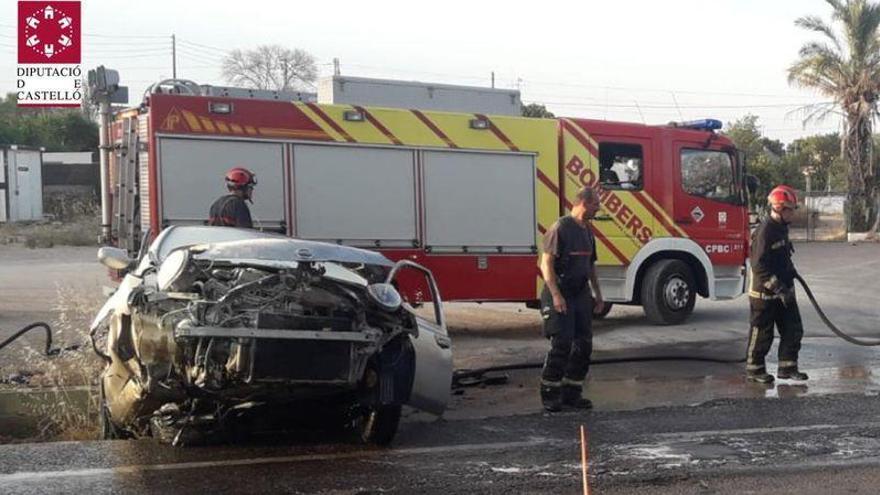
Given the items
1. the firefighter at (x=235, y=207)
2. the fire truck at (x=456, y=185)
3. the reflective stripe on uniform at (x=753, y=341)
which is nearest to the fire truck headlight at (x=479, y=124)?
the fire truck at (x=456, y=185)

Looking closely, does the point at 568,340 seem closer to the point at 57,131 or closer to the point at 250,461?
the point at 250,461

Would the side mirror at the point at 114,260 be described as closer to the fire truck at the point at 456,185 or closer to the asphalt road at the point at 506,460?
the asphalt road at the point at 506,460

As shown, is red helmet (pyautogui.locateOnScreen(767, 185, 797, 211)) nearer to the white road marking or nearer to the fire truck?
the fire truck

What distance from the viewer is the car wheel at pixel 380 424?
19.3 ft

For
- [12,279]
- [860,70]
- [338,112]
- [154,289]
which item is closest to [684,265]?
[338,112]

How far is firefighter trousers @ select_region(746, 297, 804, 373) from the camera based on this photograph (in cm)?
862

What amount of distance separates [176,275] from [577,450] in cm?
268

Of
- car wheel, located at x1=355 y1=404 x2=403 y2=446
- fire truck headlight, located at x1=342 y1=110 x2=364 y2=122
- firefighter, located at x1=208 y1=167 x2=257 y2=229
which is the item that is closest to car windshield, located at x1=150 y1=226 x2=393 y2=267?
car wheel, located at x1=355 y1=404 x2=403 y2=446

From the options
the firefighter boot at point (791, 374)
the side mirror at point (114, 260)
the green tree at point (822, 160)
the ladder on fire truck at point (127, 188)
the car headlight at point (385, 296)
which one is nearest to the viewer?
the car headlight at point (385, 296)

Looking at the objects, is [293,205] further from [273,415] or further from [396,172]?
[273,415]

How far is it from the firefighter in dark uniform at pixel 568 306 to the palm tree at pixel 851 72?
2746 centimetres

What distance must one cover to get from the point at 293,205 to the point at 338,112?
1.17 m

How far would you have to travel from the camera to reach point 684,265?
500 inches

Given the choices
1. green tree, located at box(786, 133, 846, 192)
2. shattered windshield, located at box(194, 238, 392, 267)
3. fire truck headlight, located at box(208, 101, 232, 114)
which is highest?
green tree, located at box(786, 133, 846, 192)
